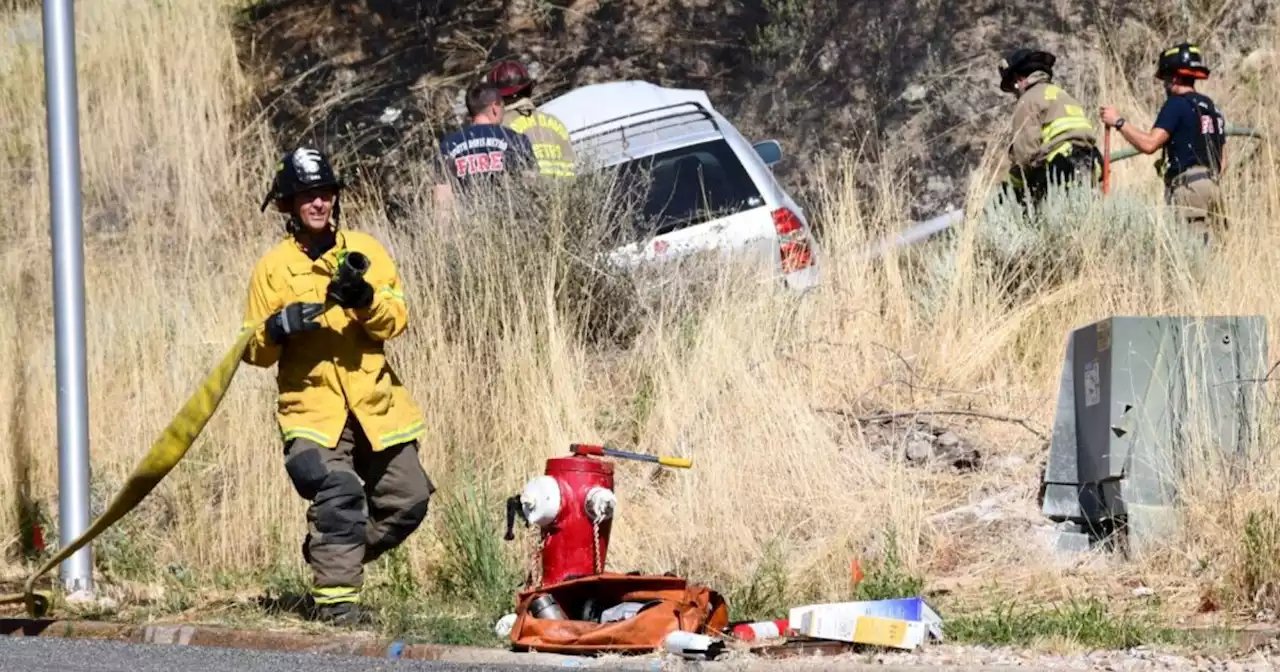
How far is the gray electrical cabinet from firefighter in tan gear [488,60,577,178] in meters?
4.02

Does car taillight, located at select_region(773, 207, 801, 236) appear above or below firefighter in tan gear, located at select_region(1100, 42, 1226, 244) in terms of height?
below

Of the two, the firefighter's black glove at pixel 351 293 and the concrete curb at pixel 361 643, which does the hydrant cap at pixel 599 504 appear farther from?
the firefighter's black glove at pixel 351 293

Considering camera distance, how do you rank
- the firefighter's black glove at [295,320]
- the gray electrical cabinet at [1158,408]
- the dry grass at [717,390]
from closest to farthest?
1. the firefighter's black glove at [295,320]
2. the gray electrical cabinet at [1158,408]
3. the dry grass at [717,390]

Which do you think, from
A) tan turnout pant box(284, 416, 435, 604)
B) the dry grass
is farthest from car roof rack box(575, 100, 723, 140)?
tan turnout pant box(284, 416, 435, 604)

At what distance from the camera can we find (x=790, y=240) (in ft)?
38.7

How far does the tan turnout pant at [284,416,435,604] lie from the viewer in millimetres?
7719

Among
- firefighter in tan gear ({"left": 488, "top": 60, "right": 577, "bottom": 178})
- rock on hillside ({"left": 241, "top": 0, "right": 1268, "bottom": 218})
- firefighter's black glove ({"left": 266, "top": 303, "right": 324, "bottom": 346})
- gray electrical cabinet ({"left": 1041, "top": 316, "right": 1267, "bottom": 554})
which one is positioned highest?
rock on hillside ({"left": 241, "top": 0, "right": 1268, "bottom": 218})

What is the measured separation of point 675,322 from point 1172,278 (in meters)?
2.81

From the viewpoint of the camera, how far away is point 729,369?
1045 cm

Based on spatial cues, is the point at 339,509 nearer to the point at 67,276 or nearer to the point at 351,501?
the point at 351,501

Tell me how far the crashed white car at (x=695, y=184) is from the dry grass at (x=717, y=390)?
28cm

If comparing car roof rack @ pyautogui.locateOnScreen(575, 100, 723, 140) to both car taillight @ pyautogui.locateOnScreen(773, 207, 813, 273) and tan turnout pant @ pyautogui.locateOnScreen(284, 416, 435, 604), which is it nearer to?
car taillight @ pyautogui.locateOnScreen(773, 207, 813, 273)

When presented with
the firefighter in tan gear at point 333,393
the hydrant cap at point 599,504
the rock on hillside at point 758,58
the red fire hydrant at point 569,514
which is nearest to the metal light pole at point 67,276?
the firefighter in tan gear at point 333,393

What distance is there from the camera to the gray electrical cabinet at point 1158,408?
27.0 ft
